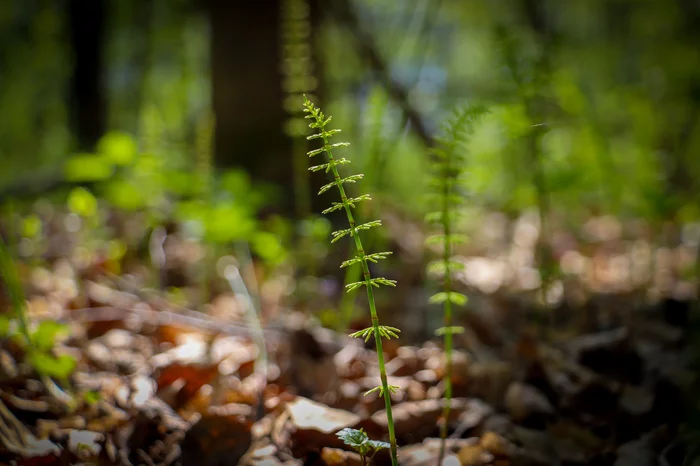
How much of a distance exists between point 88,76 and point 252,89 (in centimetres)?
417

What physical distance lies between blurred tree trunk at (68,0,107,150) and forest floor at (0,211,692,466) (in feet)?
15.2

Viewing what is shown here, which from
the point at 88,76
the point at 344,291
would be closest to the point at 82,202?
the point at 344,291

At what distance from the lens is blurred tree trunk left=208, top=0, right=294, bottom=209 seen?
10.2ft

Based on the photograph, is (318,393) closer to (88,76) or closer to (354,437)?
(354,437)

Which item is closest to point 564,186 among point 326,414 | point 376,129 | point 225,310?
point 376,129

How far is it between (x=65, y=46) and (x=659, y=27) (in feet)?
25.7

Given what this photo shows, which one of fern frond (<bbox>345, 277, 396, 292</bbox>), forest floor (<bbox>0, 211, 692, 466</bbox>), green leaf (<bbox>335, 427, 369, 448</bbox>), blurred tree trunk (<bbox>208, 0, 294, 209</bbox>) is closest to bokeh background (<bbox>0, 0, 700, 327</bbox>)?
blurred tree trunk (<bbox>208, 0, 294, 209</bbox>)

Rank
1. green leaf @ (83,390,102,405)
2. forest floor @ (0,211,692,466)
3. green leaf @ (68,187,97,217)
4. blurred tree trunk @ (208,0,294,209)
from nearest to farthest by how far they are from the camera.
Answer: forest floor @ (0,211,692,466)
green leaf @ (83,390,102,405)
green leaf @ (68,187,97,217)
blurred tree trunk @ (208,0,294,209)

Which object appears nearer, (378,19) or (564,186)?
(564,186)

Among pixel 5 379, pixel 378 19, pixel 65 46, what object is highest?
pixel 378 19

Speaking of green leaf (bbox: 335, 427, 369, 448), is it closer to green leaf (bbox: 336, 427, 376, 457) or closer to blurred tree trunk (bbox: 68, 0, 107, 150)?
green leaf (bbox: 336, 427, 376, 457)

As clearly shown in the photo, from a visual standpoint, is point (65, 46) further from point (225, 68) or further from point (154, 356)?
point (154, 356)

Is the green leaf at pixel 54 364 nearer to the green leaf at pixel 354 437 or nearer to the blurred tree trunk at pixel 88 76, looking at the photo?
the green leaf at pixel 354 437

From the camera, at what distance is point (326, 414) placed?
1389 millimetres
